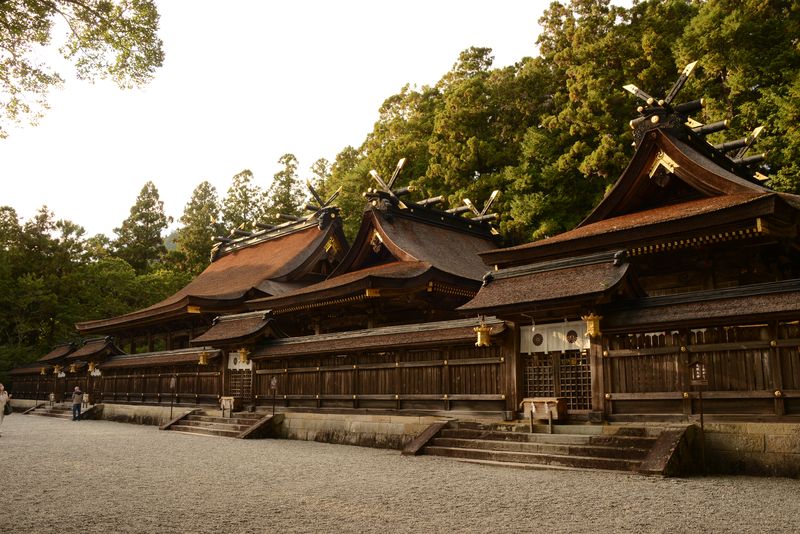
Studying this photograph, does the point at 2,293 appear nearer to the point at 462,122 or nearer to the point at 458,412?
the point at 462,122

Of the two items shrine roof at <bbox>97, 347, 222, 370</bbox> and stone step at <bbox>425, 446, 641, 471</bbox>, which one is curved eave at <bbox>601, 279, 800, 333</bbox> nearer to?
stone step at <bbox>425, 446, 641, 471</bbox>

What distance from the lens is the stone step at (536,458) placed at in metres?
10.3

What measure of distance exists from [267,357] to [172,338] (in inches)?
504

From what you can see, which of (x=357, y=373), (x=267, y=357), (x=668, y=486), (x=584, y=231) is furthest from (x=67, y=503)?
(x=584, y=231)

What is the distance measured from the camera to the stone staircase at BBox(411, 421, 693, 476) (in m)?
9.87

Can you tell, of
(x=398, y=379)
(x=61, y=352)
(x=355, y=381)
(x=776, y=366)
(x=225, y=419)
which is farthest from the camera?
(x=61, y=352)

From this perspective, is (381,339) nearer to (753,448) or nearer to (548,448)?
(548,448)

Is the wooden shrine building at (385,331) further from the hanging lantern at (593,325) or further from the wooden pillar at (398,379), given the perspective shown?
the hanging lantern at (593,325)

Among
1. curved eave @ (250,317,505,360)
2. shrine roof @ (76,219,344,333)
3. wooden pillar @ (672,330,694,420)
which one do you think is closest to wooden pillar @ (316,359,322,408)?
curved eave @ (250,317,505,360)

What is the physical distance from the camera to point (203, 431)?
19547 mm

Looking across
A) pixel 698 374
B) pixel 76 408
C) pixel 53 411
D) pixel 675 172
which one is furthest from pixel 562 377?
pixel 53 411

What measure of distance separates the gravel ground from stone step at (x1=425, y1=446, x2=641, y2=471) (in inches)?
19.4

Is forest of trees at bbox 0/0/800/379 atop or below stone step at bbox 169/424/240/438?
atop

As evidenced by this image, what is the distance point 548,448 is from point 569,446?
1.47 ft
